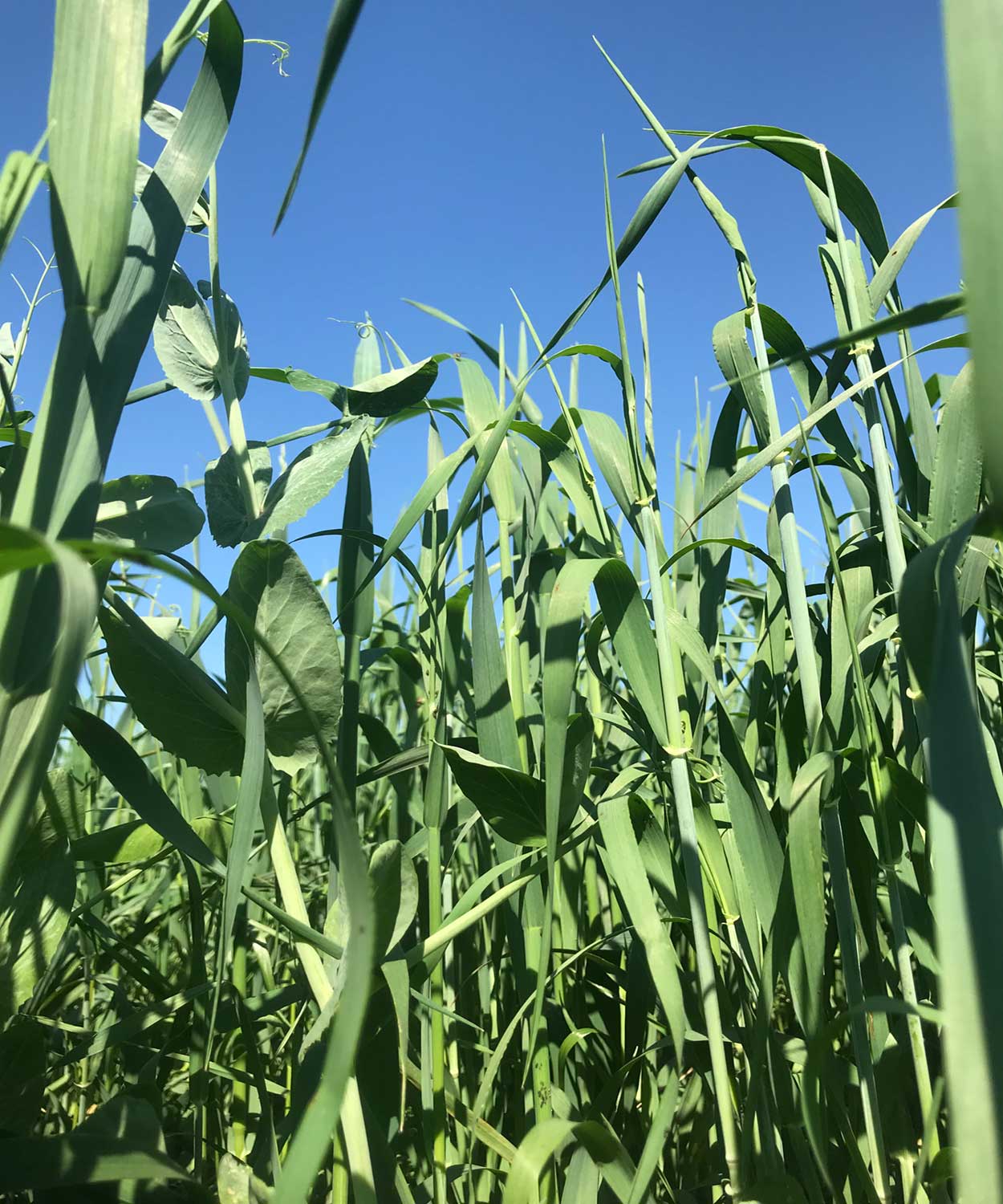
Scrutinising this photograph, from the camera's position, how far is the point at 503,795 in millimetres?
625

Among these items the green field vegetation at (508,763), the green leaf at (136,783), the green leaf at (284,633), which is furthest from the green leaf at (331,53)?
the green leaf at (136,783)

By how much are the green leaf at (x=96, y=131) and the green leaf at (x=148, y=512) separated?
0.24 meters

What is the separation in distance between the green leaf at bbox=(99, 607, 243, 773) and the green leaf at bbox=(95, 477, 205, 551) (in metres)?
0.10

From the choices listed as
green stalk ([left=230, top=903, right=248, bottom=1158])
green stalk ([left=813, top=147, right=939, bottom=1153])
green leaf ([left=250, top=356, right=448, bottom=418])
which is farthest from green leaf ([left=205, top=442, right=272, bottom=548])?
green stalk ([left=813, top=147, right=939, bottom=1153])

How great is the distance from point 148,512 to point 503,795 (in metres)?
0.34

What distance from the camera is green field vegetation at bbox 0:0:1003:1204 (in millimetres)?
333

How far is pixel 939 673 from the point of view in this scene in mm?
307

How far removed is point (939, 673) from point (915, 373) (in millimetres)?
594

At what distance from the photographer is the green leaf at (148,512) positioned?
0.62m

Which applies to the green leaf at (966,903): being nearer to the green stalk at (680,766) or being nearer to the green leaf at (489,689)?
the green stalk at (680,766)

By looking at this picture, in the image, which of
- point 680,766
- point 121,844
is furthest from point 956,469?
point 121,844

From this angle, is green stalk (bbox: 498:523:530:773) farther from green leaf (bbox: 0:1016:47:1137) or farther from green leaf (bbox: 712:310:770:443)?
green leaf (bbox: 0:1016:47:1137)

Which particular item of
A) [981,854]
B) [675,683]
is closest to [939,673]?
[981,854]

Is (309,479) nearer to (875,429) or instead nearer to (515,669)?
(515,669)
